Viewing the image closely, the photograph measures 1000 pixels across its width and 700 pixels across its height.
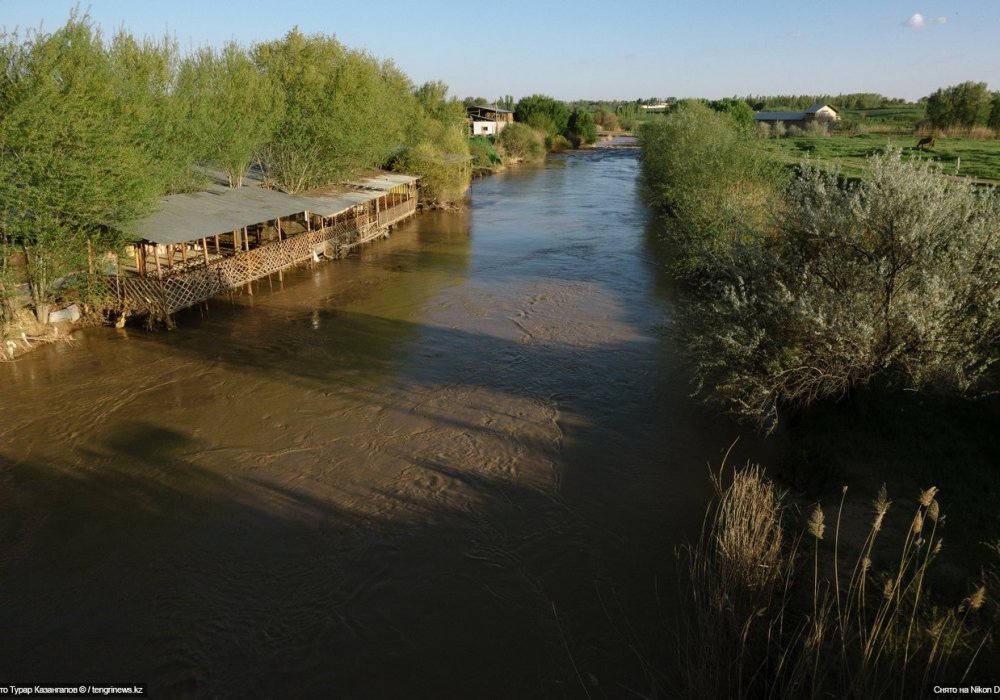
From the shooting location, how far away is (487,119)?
9281 cm

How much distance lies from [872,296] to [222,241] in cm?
2290

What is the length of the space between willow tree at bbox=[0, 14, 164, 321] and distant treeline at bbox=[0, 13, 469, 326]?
1.1 inches

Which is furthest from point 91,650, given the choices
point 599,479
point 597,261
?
point 597,261

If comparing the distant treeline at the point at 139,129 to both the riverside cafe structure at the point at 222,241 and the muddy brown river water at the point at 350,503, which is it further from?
the muddy brown river water at the point at 350,503

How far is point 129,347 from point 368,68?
22.1 meters

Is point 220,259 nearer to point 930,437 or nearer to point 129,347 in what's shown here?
point 129,347

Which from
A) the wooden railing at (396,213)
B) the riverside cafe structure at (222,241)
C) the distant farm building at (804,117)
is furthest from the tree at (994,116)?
the riverside cafe structure at (222,241)

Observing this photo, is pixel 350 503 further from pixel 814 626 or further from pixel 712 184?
pixel 712 184

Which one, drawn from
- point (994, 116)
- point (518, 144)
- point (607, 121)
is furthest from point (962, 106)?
point (607, 121)

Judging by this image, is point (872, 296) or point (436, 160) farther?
point (436, 160)

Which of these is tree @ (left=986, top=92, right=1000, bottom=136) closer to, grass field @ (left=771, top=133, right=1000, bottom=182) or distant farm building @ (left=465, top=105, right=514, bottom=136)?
grass field @ (left=771, top=133, right=1000, bottom=182)

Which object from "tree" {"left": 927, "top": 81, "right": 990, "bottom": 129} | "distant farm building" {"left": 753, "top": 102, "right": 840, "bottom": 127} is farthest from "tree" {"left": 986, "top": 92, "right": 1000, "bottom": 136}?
"distant farm building" {"left": 753, "top": 102, "right": 840, "bottom": 127}

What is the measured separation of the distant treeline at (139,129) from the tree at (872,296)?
49.5 ft

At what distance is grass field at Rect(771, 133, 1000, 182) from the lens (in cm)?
3441
